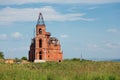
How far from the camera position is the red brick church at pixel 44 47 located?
61688 mm

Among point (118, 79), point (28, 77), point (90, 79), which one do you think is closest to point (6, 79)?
point (28, 77)

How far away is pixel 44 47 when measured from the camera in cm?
6222

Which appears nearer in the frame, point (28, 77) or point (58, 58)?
point (28, 77)

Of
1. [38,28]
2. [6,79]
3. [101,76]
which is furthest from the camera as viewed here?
[38,28]

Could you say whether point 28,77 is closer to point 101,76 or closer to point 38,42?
point 101,76

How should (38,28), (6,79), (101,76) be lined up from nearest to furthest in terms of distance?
(6,79), (101,76), (38,28)

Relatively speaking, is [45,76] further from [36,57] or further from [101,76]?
[36,57]

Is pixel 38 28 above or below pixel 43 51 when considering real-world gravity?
above

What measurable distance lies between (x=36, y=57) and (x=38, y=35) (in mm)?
4058

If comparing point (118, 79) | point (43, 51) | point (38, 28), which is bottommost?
point (118, 79)

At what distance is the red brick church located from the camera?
61688 millimetres

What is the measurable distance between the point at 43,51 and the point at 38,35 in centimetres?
307

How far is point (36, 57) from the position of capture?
203ft

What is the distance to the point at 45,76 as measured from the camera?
1653 cm
